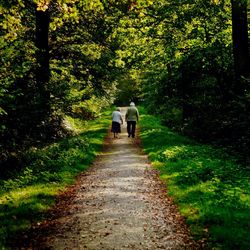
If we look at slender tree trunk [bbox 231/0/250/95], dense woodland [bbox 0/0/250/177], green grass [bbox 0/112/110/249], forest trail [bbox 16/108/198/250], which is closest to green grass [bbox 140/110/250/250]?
forest trail [bbox 16/108/198/250]

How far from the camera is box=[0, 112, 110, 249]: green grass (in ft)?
30.5

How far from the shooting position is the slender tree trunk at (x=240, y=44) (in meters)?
17.7

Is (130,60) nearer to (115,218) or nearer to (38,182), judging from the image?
(38,182)

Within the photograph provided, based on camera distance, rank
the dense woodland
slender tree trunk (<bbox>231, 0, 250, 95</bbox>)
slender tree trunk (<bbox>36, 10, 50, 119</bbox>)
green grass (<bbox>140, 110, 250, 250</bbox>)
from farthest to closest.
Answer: slender tree trunk (<bbox>36, 10, 50, 119</bbox>), slender tree trunk (<bbox>231, 0, 250, 95</bbox>), the dense woodland, green grass (<bbox>140, 110, 250, 250</bbox>)

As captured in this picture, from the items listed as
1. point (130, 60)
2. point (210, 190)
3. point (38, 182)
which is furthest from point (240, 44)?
point (38, 182)

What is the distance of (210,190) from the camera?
36.6ft

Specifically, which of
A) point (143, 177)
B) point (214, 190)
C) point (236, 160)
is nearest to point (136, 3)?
point (214, 190)

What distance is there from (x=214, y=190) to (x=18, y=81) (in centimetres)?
1175

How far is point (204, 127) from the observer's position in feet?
72.3

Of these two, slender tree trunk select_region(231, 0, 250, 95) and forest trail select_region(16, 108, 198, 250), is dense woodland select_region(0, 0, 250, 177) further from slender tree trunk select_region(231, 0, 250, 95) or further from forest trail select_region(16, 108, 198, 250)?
forest trail select_region(16, 108, 198, 250)

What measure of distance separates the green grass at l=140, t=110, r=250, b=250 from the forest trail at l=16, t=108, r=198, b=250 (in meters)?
0.35

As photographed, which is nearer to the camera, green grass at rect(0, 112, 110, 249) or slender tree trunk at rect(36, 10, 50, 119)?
green grass at rect(0, 112, 110, 249)

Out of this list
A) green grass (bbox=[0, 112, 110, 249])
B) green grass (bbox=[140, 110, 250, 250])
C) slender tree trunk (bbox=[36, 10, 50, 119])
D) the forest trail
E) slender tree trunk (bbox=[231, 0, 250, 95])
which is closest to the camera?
the forest trail

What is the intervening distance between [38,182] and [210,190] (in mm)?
5140
